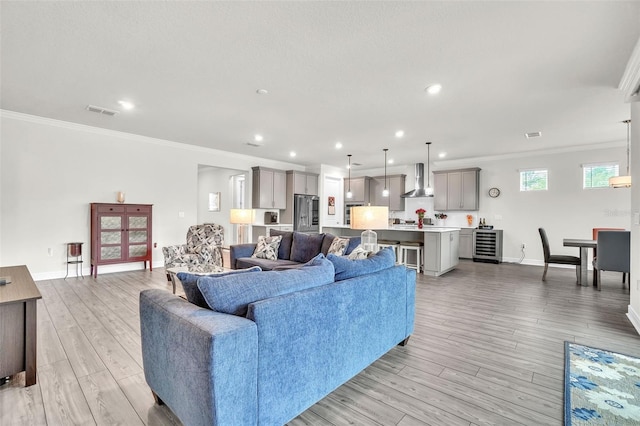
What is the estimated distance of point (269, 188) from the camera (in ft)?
→ 27.1

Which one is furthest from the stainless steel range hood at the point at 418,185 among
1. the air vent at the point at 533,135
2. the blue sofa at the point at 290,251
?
the blue sofa at the point at 290,251

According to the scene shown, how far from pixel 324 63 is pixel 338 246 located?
90.9 inches

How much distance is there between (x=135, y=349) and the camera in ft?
8.46

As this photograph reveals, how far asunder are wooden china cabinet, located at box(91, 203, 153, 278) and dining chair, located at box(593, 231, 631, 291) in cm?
769

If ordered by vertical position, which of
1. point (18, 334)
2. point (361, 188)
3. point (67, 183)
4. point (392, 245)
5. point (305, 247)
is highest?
point (361, 188)

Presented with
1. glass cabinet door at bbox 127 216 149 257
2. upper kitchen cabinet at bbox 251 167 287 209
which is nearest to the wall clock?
upper kitchen cabinet at bbox 251 167 287 209

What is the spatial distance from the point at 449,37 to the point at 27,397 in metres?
4.06

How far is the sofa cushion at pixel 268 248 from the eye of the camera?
493 centimetres

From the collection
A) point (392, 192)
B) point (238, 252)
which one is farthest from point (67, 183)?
point (392, 192)

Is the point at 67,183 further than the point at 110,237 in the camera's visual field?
No

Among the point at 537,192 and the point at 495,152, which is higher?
the point at 495,152

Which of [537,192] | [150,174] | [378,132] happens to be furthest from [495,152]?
[150,174]

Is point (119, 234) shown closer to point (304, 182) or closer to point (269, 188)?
point (269, 188)

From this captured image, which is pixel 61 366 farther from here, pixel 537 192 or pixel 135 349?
pixel 537 192
